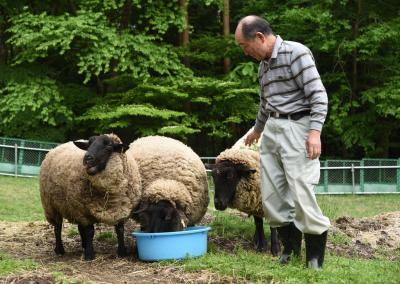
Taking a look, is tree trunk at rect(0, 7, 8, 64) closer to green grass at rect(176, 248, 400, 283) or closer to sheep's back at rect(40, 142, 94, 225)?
sheep's back at rect(40, 142, 94, 225)

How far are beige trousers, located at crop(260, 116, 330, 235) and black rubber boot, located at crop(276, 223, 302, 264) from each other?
0.18 meters

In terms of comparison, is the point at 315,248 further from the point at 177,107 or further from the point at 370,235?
the point at 177,107

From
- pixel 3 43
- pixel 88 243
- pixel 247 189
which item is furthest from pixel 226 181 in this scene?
pixel 3 43

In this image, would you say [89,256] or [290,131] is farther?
[89,256]

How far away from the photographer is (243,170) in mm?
7125

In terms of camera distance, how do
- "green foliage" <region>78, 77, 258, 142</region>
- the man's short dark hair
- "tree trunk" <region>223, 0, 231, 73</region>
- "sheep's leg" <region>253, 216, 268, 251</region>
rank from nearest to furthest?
the man's short dark hair
"sheep's leg" <region>253, 216, 268, 251</region>
"green foliage" <region>78, 77, 258, 142</region>
"tree trunk" <region>223, 0, 231, 73</region>

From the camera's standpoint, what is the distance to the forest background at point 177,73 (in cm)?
1825

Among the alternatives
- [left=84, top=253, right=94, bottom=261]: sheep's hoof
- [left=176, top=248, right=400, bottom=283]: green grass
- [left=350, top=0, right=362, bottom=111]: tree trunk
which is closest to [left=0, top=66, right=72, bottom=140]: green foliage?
[left=350, top=0, right=362, bottom=111]: tree trunk

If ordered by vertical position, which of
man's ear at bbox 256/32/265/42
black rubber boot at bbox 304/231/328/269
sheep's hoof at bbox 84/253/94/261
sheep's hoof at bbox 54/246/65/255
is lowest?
sheep's hoof at bbox 54/246/65/255

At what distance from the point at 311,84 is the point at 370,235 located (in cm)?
406

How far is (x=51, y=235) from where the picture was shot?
819 centimetres

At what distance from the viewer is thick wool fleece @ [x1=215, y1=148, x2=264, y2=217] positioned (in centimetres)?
712

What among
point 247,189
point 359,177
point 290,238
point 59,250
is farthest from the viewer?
point 359,177

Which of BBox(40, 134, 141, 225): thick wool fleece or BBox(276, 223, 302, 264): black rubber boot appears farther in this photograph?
BBox(40, 134, 141, 225): thick wool fleece
